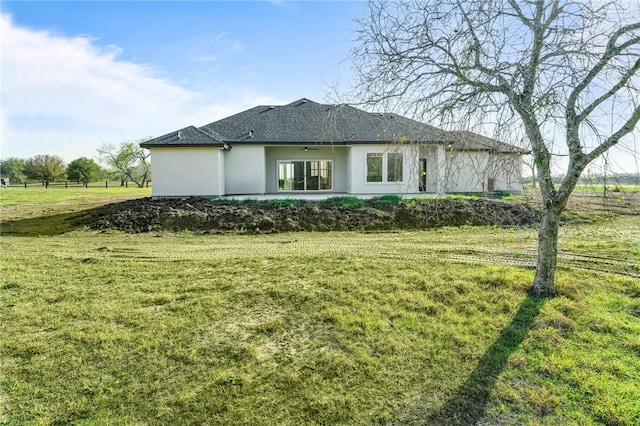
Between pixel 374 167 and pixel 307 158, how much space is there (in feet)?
13.1

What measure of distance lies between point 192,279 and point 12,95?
27.0 feet

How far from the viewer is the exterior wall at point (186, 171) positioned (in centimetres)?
1673

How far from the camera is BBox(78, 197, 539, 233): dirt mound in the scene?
1145 centimetres

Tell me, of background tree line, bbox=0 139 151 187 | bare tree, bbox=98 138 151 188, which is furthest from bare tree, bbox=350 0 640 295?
bare tree, bbox=98 138 151 188

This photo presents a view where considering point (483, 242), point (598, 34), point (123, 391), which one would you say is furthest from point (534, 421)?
point (483, 242)

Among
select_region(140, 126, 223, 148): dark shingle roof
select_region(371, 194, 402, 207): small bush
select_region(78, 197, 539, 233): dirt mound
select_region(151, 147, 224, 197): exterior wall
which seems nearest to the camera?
select_region(78, 197, 539, 233): dirt mound

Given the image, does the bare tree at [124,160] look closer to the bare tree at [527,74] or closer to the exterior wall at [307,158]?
the exterior wall at [307,158]

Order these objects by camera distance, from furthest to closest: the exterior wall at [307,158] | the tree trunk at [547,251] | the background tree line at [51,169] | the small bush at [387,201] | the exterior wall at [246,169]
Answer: the background tree line at [51,169]
the exterior wall at [307,158]
the exterior wall at [246,169]
the small bush at [387,201]
the tree trunk at [547,251]

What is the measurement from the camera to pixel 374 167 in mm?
18500

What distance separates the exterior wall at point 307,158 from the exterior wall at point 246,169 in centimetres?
156

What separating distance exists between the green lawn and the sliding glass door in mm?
12941

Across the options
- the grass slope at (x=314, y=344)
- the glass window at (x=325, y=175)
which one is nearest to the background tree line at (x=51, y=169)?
the glass window at (x=325, y=175)

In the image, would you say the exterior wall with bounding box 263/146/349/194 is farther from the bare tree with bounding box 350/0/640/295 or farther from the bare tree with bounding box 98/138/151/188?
the bare tree with bounding box 98/138/151/188

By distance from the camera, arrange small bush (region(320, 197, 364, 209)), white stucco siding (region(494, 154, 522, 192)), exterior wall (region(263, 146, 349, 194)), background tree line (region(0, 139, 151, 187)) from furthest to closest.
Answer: background tree line (region(0, 139, 151, 187)) → exterior wall (region(263, 146, 349, 194)) → small bush (region(320, 197, 364, 209)) → white stucco siding (region(494, 154, 522, 192))
